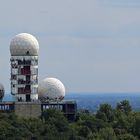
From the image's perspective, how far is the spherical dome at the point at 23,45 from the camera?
11238cm

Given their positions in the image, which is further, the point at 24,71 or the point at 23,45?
the point at 23,45

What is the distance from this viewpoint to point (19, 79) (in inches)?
4392

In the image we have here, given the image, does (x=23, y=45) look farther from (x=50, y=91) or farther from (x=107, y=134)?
(x=107, y=134)

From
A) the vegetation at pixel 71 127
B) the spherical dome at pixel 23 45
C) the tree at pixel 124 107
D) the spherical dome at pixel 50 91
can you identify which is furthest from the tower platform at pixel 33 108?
the tree at pixel 124 107

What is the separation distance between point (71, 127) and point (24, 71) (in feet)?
50.3

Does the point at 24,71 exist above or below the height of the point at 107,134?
above

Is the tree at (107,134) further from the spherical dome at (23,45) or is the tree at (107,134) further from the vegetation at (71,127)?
the spherical dome at (23,45)

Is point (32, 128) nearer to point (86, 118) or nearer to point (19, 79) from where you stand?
point (86, 118)

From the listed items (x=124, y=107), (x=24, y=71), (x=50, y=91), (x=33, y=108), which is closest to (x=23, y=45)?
(x=24, y=71)

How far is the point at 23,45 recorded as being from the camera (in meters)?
113

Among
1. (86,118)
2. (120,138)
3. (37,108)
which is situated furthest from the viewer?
(37,108)

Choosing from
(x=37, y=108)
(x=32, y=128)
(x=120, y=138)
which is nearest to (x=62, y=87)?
(x=37, y=108)

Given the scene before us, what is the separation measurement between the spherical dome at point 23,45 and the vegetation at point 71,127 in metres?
8.96

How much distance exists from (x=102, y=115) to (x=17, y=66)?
39.2ft
